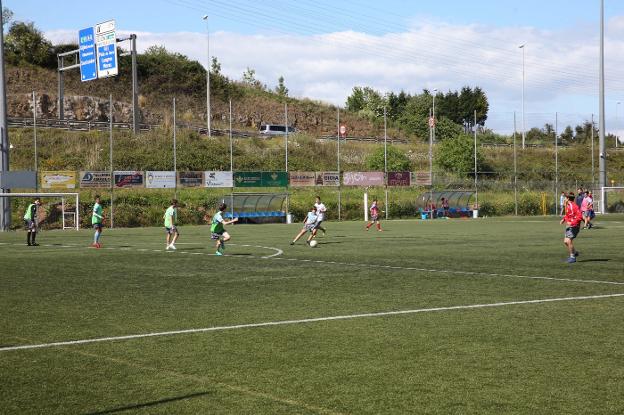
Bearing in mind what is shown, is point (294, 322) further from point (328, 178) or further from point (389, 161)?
point (389, 161)

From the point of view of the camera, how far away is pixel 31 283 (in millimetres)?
16859

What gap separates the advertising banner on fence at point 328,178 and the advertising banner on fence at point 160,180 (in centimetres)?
1155

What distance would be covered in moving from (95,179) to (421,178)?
977 inches

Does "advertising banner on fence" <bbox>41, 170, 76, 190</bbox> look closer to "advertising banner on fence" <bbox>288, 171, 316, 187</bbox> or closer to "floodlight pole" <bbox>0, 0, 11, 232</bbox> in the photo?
"floodlight pole" <bbox>0, 0, 11, 232</bbox>

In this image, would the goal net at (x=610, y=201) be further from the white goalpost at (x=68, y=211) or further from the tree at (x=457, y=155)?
the white goalpost at (x=68, y=211)

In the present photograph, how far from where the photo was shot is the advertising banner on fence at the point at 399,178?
6059cm

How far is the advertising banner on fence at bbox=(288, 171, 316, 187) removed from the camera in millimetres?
57281

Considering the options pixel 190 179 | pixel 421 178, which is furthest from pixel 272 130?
pixel 190 179

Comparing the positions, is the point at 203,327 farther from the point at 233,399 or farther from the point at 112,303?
the point at 233,399

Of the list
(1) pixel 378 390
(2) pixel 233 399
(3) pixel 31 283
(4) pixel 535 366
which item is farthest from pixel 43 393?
(3) pixel 31 283

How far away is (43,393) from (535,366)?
188 inches

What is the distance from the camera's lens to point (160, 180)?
5122cm

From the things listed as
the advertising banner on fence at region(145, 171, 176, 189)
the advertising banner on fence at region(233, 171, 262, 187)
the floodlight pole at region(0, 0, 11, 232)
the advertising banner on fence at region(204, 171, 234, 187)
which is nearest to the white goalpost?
the floodlight pole at region(0, 0, 11, 232)

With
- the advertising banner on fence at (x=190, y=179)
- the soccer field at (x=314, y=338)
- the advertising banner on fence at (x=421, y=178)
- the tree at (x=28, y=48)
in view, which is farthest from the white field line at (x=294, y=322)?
the tree at (x=28, y=48)
